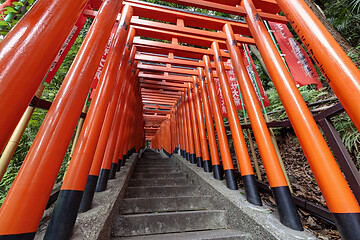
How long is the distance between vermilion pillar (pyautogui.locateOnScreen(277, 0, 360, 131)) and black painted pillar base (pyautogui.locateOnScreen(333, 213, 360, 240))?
787mm

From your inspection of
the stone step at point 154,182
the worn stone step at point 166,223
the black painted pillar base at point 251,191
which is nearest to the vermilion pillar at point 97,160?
the worn stone step at point 166,223

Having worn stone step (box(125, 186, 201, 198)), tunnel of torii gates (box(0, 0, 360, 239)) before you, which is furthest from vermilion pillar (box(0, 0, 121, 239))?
worn stone step (box(125, 186, 201, 198))

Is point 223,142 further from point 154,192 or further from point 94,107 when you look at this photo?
point 94,107

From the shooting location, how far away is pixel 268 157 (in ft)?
6.72

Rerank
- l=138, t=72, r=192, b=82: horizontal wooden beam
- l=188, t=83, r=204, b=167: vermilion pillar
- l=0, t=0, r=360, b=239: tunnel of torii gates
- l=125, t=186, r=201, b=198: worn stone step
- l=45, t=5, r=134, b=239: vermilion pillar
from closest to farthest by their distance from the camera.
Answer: l=0, t=0, r=360, b=239: tunnel of torii gates < l=45, t=5, r=134, b=239: vermilion pillar < l=125, t=186, r=201, b=198: worn stone step < l=188, t=83, r=204, b=167: vermilion pillar < l=138, t=72, r=192, b=82: horizontal wooden beam

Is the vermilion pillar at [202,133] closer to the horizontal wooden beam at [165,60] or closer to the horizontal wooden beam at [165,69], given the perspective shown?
the horizontal wooden beam at [165,69]

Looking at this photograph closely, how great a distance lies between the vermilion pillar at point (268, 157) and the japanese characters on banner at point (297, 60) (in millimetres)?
1092

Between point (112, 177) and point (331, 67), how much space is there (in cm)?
373

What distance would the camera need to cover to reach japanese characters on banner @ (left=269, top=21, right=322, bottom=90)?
2740 millimetres

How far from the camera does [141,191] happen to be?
2951 mm

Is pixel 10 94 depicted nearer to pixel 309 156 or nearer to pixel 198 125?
pixel 309 156

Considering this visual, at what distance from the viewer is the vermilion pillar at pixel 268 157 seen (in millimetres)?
1688

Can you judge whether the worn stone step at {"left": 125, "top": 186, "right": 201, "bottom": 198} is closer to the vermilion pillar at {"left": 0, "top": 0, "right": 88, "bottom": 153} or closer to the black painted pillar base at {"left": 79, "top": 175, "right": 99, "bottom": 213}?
the black painted pillar base at {"left": 79, "top": 175, "right": 99, "bottom": 213}

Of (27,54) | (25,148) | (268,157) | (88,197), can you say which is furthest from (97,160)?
(268,157)
